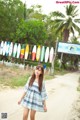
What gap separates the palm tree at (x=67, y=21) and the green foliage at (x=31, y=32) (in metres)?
10.3

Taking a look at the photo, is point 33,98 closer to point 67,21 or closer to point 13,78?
point 13,78

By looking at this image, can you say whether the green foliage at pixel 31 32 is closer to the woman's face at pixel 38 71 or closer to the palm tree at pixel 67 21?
the palm tree at pixel 67 21

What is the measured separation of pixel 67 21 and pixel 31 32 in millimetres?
12372

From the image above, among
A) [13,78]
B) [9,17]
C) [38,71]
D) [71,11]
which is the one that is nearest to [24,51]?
[9,17]

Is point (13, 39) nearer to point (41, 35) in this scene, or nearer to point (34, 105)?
point (41, 35)

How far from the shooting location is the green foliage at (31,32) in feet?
106

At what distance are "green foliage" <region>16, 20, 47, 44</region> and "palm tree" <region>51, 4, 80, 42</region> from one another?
10.3 m

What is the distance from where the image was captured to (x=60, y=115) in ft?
30.2

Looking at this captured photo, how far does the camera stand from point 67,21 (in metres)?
43.5

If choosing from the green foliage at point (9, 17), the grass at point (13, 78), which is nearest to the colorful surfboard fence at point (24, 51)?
the green foliage at point (9, 17)

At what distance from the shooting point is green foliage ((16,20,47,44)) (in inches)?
1276

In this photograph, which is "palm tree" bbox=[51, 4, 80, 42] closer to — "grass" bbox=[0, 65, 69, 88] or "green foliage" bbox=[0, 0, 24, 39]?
"green foliage" bbox=[0, 0, 24, 39]

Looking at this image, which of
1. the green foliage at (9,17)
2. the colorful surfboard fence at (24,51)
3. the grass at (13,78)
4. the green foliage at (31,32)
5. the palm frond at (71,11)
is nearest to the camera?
the grass at (13,78)

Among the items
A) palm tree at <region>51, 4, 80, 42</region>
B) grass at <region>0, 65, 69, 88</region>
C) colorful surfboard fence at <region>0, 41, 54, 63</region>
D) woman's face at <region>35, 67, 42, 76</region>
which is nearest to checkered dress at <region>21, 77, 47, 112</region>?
woman's face at <region>35, 67, 42, 76</region>
